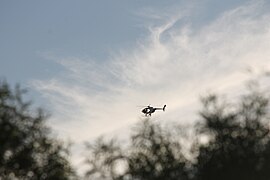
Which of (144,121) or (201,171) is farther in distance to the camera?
(144,121)

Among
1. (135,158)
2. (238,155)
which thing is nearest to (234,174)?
(238,155)

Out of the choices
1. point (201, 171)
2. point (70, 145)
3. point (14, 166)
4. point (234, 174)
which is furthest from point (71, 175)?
point (234, 174)

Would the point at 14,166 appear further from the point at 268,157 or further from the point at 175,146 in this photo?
the point at 268,157

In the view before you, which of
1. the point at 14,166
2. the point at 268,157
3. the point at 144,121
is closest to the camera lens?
the point at 268,157

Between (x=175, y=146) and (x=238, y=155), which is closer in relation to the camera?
(x=238, y=155)

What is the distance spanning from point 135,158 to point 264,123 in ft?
41.5

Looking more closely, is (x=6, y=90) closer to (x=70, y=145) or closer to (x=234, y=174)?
(x=70, y=145)

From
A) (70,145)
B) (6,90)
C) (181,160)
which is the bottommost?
(181,160)

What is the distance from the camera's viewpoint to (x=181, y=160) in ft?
151

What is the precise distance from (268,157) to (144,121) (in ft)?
40.8

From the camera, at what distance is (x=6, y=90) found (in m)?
47.5

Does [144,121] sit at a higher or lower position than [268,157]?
higher

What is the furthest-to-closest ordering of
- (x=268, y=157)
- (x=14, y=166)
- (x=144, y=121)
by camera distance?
(x=144, y=121) → (x=14, y=166) → (x=268, y=157)

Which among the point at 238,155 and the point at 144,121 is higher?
the point at 144,121
